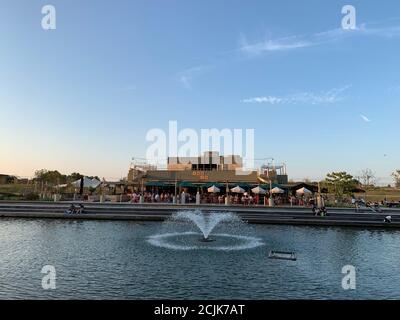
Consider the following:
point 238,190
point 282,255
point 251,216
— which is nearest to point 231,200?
point 238,190

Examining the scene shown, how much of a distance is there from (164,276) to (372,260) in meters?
9.43

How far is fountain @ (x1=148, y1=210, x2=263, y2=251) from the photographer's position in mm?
18484

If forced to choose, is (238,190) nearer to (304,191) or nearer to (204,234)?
(304,191)

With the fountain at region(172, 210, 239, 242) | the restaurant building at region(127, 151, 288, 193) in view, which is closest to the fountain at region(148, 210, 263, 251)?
the fountain at region(172, 210, 239, 242)

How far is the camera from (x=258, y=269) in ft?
45.5

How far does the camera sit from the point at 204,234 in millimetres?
21594

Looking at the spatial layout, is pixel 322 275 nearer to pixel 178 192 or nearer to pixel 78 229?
pixel 78 229

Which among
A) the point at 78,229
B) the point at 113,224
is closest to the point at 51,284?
the point at 78,229

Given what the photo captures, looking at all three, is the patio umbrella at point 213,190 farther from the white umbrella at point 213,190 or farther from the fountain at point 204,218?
the fountain at point 204,218

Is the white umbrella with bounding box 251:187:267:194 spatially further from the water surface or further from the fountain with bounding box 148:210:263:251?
the water surface

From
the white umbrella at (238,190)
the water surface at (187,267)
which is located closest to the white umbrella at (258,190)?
the white umbrella at (238,190)

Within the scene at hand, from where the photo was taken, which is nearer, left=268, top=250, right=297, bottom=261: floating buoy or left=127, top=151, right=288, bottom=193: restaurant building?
left=268, top=250, right=297, bottom=261: floating buoy

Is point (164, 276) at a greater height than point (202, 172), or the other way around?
point (202, 172)

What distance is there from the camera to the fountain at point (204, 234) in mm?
18484
